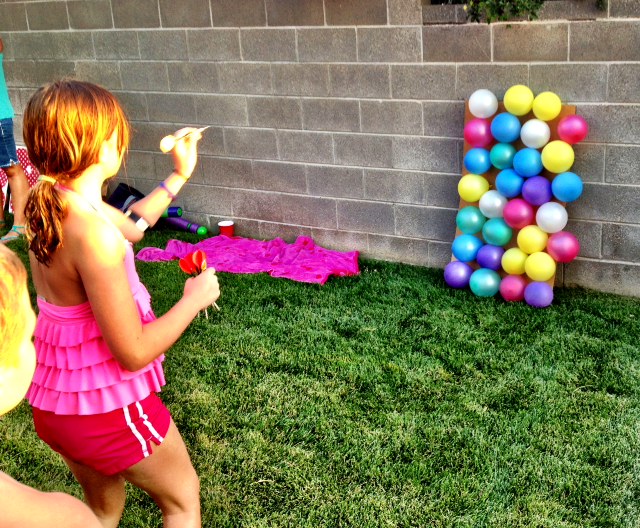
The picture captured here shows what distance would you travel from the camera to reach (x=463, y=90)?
4.27 meters

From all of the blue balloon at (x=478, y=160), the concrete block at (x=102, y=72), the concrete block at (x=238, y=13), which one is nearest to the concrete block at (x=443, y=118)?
the blue balloon at (x=478, y=160)

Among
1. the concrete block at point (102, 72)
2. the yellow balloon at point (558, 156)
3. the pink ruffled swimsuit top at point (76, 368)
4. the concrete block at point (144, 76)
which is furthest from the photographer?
the concrete block at point (102, 72)

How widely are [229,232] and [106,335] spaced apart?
358cm

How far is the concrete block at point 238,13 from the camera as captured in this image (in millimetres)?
4832

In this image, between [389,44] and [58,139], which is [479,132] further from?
[58,139]

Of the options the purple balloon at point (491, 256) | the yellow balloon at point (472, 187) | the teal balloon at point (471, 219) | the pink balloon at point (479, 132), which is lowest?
the purple balloon at point (491, 256)

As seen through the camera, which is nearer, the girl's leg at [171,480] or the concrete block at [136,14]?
the girl's leg at [171,480]

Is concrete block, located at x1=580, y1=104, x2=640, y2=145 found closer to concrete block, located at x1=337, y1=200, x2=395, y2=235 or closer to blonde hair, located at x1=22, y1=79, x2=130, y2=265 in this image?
concrete block, located at x1=337, y1=200, x2=395, y2=235

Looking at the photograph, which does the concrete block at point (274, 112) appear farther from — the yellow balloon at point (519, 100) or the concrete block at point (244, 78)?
the yellow balloon at point (519, 100)

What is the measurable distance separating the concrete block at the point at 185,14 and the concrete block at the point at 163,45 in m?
0.06

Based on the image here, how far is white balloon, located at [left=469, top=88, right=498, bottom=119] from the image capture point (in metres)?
4.05

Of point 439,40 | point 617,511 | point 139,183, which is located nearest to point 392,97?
point 439,40

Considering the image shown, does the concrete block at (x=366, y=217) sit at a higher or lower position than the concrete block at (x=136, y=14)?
lower

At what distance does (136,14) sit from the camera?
211 inches
